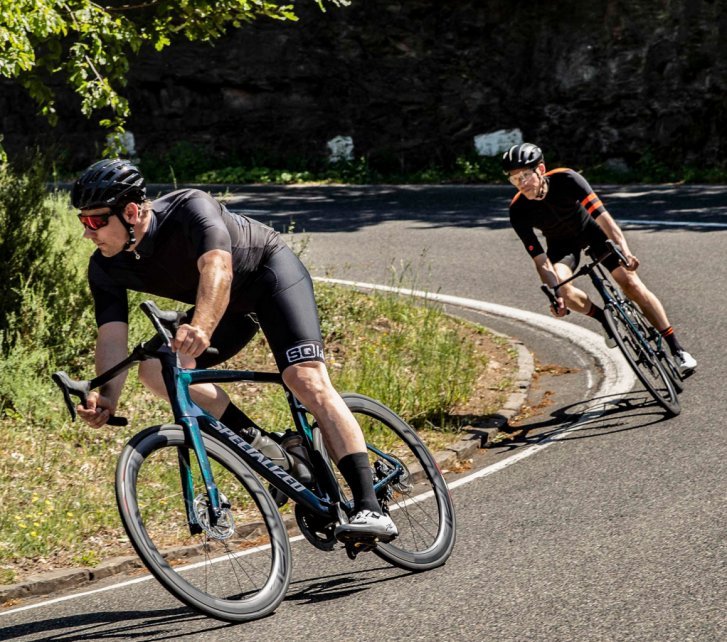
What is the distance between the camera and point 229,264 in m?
4.74

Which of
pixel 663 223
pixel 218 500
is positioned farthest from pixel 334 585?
pixel 663 223

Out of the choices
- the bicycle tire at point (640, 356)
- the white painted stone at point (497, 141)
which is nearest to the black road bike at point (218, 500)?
the bicycle tire at point (640, 356)

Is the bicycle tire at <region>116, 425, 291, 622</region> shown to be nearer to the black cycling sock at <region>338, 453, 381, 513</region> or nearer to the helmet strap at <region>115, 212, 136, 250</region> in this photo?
the black cycling sock at <region>338, 453, 381, 513</region>

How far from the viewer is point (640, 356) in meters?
8.46

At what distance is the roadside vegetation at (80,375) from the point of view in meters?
6.65

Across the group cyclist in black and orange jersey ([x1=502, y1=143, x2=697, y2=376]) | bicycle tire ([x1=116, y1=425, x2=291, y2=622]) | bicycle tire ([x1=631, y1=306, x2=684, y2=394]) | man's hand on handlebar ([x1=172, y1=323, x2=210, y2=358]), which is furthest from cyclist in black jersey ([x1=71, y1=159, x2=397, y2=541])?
bicycle tire ([x1=631, y1=306, x2=684, y2=394])

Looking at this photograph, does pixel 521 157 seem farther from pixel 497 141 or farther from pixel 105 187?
pixel 497 141

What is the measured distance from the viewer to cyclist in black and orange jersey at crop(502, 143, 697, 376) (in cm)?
855

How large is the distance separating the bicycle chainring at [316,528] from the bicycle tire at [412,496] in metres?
0.39

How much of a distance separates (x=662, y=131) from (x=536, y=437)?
637 inches

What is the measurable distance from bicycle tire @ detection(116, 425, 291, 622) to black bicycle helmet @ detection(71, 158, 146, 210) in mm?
977

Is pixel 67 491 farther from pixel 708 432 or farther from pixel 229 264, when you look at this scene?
pixel 708 432

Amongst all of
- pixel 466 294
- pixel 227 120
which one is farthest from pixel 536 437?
pixel 227 120

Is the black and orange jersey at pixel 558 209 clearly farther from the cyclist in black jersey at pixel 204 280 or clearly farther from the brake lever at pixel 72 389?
the brake lever at pixel 72 389
